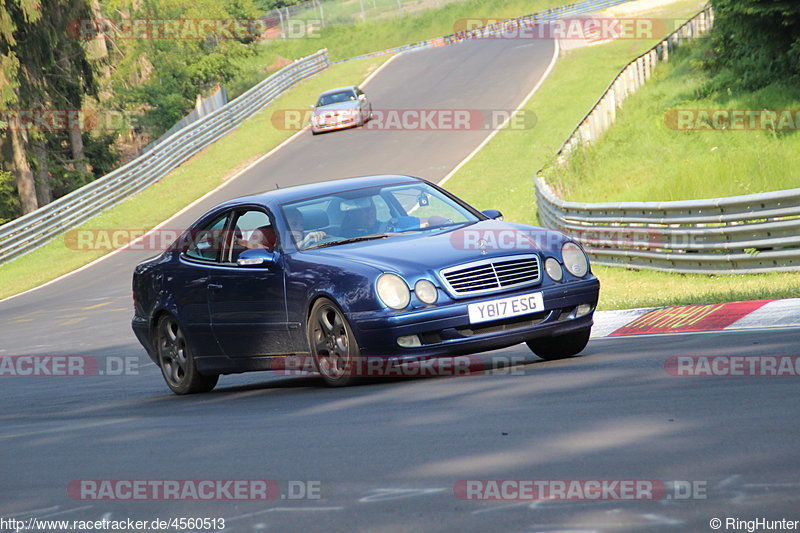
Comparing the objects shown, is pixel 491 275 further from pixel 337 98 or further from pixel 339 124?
pixel 337 98

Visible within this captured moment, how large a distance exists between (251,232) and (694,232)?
7.39m

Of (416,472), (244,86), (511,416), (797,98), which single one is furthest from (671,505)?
(244,86)

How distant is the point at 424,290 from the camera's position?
7934 mm

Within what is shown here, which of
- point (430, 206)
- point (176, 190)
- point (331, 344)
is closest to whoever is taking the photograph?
point (331, 344)

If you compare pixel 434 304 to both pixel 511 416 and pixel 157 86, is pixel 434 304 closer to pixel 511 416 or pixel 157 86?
pixel 511 416

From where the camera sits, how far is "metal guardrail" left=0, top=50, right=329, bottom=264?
33.2 m

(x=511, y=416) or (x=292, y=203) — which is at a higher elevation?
(x=292, y=203)

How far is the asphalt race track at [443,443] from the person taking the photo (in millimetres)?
4477

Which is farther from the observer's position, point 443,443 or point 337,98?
point 337,98

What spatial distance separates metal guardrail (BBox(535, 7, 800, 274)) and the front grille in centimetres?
599

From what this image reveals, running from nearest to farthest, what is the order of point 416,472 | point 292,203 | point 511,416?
point 416,472, point 511,416, point 292,203

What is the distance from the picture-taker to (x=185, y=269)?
32.6 feet

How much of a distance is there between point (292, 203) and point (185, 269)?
4.15 ft

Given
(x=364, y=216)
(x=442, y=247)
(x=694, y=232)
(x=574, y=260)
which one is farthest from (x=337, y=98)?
(x=442, y=247)
